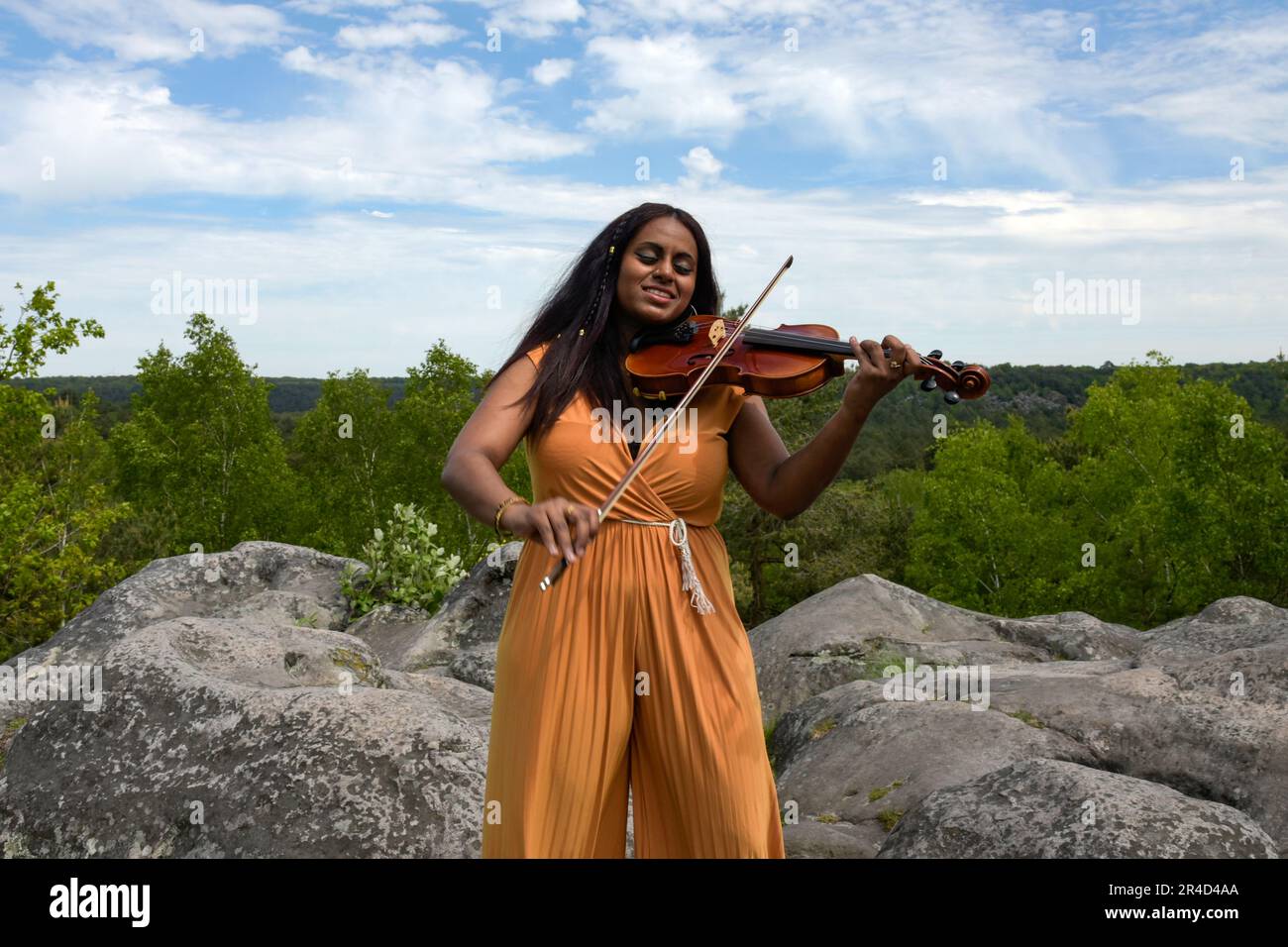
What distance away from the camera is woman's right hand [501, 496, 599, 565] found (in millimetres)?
2287

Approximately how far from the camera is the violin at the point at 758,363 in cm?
303

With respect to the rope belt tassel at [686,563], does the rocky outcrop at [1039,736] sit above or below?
Answer: below

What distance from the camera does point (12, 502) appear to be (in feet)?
43.0

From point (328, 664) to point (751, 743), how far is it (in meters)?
3.69

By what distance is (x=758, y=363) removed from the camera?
3180mm

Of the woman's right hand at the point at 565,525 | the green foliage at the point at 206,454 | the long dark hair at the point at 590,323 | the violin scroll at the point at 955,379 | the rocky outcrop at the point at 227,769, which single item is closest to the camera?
the woman's right hand at the point at 565,525

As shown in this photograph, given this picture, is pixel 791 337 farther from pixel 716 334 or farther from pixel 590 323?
pixel 590 323

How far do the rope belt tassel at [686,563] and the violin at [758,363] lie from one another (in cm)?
35

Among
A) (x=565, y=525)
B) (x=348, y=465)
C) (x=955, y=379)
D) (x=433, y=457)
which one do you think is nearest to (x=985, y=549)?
(x=433, y=457)

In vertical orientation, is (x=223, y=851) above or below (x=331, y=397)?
below

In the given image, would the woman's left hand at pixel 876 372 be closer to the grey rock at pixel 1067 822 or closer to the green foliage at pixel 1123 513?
the grey rock at pixel 1067 822

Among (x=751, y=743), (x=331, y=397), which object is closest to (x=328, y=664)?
(x=751, y=743)

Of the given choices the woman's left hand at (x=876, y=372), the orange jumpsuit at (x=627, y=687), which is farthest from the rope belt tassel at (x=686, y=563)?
the woman's left hand at (x=876, y=372)

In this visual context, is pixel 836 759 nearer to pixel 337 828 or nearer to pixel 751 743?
pixel 337 828
